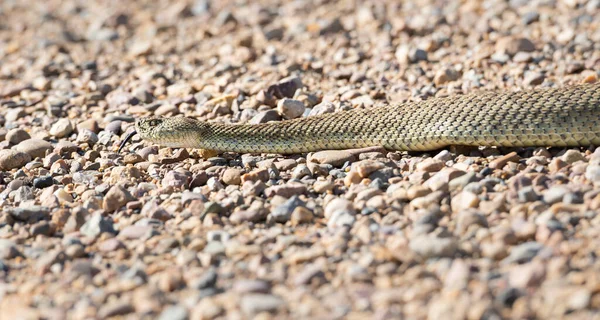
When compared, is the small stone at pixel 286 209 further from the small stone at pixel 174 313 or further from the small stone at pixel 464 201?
the small stone at pixel 174 313

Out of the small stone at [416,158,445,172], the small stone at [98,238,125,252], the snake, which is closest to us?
the small stone at [98,238,125,252]

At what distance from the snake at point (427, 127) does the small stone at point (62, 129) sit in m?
1.07

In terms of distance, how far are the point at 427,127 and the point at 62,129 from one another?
4.25m

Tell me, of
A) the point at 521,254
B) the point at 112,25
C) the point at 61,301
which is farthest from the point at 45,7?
the point at 521,254

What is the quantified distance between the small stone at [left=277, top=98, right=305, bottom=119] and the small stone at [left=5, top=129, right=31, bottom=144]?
2.87 metres

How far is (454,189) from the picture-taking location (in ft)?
20.9

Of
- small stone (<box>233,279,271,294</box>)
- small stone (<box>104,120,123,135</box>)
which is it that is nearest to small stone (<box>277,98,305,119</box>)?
small stone (<box>104,120,123,135</box>)

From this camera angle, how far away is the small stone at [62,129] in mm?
9289

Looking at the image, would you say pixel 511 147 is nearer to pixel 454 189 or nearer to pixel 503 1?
pixel 454 189

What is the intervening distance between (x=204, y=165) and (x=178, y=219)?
4.93 ft

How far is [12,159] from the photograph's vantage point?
8281 mm

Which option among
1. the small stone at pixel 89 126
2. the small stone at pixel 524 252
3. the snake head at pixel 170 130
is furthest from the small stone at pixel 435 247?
the small stone at pixel 89 126

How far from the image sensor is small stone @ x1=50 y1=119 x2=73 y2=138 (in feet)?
30.5

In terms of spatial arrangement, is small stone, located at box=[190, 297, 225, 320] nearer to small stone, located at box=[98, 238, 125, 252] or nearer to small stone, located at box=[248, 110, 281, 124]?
small stone, located at box=[98, 238, 125, 252]
